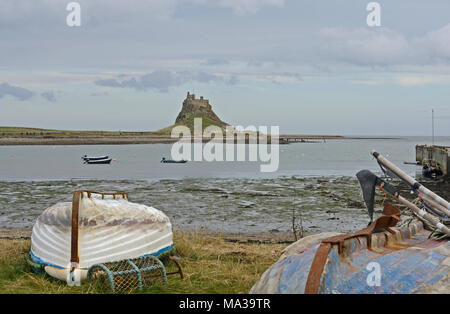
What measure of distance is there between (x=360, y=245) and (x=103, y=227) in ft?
12.9

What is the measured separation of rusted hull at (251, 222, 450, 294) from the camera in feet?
14.7

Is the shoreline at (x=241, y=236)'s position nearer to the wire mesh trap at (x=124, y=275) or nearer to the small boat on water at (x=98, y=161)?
the wire mesh trap at (x=124, y=275)

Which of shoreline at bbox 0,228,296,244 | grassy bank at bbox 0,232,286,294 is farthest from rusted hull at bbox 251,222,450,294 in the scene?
shoreline at bbox 0,228,296,244

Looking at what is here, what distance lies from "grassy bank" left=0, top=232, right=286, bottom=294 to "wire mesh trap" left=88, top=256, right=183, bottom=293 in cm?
12

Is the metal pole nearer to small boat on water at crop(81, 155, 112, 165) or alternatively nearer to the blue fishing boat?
the blue fishing boat

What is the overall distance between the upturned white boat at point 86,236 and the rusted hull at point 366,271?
3.06 meters

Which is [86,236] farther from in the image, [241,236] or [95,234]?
[241,236]

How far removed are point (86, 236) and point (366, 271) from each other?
4.23 metres

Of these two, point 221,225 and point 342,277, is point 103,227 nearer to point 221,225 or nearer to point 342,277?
point 342,277

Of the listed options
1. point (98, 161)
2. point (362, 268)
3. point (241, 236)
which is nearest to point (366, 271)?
point (362, 268)

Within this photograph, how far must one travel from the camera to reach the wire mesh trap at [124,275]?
21.3ft

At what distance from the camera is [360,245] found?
5184 millimetres

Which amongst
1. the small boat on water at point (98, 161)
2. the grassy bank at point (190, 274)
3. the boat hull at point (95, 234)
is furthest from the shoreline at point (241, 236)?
the small boat on water at point (98, 161)
